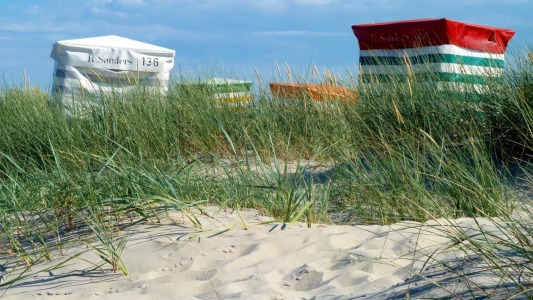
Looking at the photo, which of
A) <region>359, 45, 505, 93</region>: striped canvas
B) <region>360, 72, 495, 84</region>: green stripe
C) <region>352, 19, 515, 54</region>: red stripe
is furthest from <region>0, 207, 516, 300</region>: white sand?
<region>352, 19, 515, 54</region>: red stripe

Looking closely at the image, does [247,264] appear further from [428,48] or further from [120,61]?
[120,61]

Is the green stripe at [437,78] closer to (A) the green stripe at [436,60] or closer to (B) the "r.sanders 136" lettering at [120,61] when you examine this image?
(A) the green stripe at [436,60]

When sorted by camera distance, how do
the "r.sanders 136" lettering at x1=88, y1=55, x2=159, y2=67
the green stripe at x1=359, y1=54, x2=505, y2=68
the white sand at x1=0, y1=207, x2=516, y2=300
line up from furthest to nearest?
1. the "r.sanders 136" lettering at x1=88, y1=55, x2=159, y2=67
2. the green stripe at x1=359, y1=54, x2=505, y2=68
3. the white sand at x1=0, y1=207, x2=516, y2=300

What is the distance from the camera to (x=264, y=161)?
5.72 m

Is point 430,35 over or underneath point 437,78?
over

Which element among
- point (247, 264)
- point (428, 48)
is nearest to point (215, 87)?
point (428, 48)

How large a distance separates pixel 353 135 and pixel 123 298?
3271 millimetres

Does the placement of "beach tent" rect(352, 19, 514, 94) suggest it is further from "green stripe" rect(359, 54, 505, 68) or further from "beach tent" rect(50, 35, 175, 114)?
"beach tent" rect(50, 35, 175, 114)

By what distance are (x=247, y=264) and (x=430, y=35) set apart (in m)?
4.83

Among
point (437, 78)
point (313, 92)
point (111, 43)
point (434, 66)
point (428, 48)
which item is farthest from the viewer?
point (111, 43)

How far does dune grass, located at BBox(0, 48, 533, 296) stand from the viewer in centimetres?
333

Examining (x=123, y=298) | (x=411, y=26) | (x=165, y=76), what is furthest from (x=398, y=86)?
(x=123, y=298)

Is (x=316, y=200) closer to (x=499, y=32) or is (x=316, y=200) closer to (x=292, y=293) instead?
(x=292, y=293)

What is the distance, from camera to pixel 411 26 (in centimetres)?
728
